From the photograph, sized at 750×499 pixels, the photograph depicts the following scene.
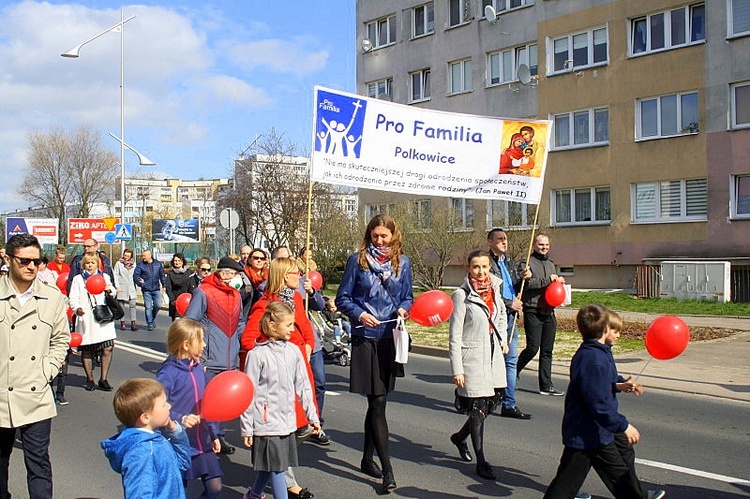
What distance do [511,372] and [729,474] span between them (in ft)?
8.91

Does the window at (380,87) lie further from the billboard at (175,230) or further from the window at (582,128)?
the billboard at (175,230)

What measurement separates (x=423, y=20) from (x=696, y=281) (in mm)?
18675

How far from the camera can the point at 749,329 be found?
52.3 ft

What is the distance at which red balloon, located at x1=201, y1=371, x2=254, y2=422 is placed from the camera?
169 inches

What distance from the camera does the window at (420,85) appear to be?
117 feet

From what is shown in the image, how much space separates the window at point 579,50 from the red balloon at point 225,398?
88.0ft

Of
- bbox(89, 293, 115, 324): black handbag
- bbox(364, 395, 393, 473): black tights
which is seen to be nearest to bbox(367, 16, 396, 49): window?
bbox(89, 293, 115, 324): black handbag

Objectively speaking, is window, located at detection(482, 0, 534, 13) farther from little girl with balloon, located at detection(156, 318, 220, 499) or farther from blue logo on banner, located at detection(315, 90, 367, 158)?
little girl with balloon, located at detection(156, 318, 220, 499)

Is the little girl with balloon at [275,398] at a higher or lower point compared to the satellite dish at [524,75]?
lower

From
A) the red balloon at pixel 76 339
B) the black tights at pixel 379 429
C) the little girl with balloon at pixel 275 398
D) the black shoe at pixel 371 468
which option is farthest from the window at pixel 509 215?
the little girl with balloon at pixel 275 398

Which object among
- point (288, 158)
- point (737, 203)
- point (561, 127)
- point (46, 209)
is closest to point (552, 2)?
point (561, 127)

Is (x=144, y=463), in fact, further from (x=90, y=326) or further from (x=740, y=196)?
(x=740, y=196)

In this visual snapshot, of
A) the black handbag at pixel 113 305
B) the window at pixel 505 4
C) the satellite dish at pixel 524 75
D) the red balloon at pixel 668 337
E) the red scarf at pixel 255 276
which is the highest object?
the window at pixel 505 4

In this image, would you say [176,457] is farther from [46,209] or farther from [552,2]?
[46,209]
